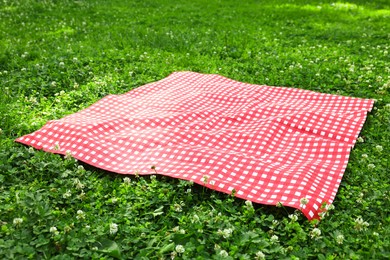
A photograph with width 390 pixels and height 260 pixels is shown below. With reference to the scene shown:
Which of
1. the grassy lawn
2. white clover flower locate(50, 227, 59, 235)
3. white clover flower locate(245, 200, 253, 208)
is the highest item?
white clover flower locate(50, 227, 59, 235)

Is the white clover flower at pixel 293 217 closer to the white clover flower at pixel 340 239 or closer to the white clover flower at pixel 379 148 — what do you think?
the white clover flower at pixel 340 239

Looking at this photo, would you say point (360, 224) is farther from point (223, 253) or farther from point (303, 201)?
point (223, 253)

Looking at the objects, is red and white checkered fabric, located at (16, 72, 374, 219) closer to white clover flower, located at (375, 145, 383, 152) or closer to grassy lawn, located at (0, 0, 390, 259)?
grassy lawn, located at (0, 0, 390, 259)

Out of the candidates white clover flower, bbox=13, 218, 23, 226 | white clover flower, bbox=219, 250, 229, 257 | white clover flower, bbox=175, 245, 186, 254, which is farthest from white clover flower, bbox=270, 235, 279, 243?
white clover flower, bbox=13, 218, 23, 226

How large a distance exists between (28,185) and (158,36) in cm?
565

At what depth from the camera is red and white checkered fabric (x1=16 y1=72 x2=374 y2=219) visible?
162 inches

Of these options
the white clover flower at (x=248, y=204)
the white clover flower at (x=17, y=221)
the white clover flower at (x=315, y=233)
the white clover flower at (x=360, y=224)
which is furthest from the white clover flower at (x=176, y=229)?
the white clover flower at (x=360, y=224)

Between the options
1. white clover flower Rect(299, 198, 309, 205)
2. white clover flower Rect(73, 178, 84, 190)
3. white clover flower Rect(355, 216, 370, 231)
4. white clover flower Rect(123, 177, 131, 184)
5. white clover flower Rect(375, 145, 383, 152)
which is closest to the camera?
white clover flower Rect(355, 216, 370, 231)

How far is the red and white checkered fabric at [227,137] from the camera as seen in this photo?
4113 mm

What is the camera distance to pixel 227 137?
16.3 ft

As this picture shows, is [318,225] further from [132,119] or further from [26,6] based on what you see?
[26,6]

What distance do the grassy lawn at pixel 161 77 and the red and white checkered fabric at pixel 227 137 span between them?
0.51 feet

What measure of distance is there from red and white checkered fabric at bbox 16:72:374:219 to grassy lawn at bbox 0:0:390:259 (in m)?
0.15

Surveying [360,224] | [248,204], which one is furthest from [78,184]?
[360,224]
